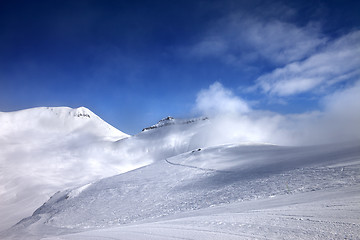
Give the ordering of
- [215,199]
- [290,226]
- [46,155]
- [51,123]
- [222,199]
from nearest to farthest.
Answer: [290,226], [222,199], [215,199], [46,155], [51,123]

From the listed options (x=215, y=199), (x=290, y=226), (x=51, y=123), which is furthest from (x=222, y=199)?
(x=51, y=123)

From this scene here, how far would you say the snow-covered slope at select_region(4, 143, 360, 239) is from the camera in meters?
4.66

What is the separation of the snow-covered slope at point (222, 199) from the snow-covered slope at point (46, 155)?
73.3 ft

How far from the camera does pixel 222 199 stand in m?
11.1

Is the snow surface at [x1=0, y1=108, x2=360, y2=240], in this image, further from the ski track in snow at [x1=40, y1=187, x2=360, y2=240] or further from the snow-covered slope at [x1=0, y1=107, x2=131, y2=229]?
the snow-covered slope at [x1=0, y1=107, x2=131, y2=229]

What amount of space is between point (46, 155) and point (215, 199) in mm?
80196

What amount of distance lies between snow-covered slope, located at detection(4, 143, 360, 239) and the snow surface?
30 mm

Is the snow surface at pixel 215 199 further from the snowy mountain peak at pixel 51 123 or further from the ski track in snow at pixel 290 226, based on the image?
the snowy mountain peak at pixel 51 123

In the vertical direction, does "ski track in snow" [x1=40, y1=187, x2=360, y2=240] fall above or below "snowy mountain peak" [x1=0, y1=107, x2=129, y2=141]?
below

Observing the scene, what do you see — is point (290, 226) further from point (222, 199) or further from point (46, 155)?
point (46, 155)

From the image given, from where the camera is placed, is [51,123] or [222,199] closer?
[222,199]

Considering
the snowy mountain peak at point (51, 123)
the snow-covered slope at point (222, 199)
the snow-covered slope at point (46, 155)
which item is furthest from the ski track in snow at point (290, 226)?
the snowy mountain peak at point (51, 123)

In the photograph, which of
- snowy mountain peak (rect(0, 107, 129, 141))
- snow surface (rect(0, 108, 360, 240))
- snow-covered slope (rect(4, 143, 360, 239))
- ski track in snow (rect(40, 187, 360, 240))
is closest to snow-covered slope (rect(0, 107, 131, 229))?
snowy mountain peak (rect(0, 107, 129, 141))

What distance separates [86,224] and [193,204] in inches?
282
